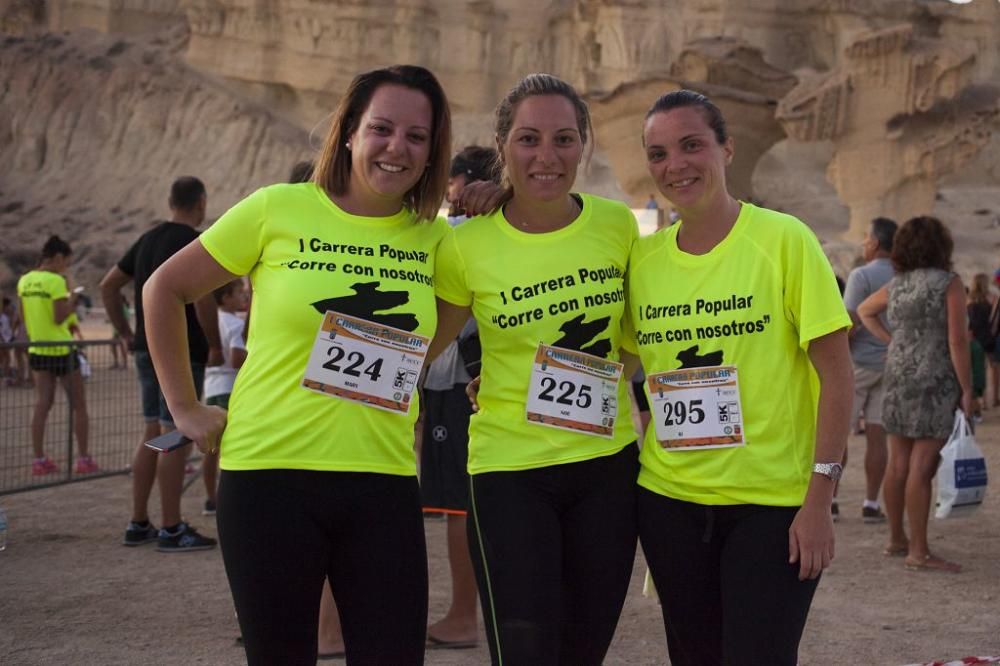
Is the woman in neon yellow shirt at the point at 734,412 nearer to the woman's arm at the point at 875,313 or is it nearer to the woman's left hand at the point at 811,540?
the woman's left hand at the point at 811,540

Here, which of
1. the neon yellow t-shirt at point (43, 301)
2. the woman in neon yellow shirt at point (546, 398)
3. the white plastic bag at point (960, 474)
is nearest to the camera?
the woman in neon yellow shirt at point (546, 398)

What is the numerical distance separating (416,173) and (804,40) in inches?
1829

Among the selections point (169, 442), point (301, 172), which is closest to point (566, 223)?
point (169, 442)

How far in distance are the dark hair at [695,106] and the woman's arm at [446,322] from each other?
722 millimetres

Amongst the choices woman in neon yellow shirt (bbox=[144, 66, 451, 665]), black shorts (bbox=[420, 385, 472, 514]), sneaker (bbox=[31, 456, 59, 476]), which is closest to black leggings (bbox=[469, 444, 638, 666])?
woman in neon yellow shirt (bbox=[144, 66, 451, 665])

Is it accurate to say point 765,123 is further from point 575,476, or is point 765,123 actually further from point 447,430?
point 575,476

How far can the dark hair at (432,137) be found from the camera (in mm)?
2918

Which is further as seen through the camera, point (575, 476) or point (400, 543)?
point (575, 476)

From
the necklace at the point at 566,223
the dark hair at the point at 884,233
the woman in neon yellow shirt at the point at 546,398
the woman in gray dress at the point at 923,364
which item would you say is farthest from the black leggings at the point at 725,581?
the dark hair at the point at 884,233

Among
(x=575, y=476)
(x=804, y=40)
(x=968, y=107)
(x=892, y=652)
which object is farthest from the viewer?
(x=804, y=40)

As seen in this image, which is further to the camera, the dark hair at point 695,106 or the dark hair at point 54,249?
the dark hair at point 54,249

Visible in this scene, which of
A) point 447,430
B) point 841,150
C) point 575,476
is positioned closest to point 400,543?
point 575,476

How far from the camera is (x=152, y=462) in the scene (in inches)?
253

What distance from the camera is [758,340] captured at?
285 centimetres
